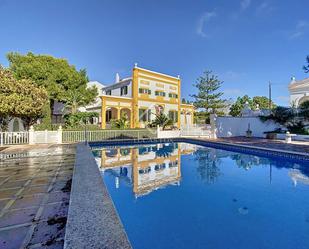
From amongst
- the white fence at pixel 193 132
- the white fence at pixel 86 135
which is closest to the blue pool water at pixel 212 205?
the white fence at pixel 86 135

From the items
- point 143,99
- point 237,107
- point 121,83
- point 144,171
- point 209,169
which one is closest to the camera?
point 144,171

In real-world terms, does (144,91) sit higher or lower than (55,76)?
lower

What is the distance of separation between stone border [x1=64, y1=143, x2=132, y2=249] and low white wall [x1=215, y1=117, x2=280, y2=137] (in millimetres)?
18188

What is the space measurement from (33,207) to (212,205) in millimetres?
3967

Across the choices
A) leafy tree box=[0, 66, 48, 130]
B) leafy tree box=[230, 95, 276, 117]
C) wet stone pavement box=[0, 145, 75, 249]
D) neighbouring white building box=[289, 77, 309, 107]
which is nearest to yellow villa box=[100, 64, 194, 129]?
leafy tree box=[230, 95, 276, 117]

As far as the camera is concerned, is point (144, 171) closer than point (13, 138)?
Yes

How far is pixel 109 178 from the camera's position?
750cm

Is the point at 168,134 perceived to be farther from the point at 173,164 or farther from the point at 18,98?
the point at 18,98

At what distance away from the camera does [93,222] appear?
2.36 metres

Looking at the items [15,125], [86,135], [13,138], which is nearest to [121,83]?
[86,135]

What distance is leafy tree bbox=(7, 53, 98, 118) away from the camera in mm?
20358

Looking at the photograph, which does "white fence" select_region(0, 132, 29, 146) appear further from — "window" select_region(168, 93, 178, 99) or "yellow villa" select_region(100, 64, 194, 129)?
"window" select_region(168, 93, 178, 99)

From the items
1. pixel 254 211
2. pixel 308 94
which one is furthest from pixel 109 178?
pixel 308 94

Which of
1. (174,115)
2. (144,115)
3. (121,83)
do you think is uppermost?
(121,83)
